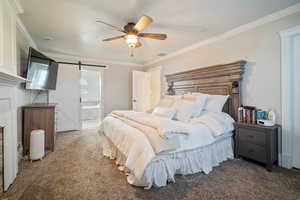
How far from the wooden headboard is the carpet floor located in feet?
3.72

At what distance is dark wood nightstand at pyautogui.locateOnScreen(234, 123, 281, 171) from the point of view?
223 centimetres

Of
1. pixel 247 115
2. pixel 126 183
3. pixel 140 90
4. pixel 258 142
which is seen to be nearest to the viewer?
pixel 126 183

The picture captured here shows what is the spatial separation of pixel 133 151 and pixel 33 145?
2036 millimetres

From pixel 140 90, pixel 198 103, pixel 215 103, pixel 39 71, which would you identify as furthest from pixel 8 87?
pixel 140 90

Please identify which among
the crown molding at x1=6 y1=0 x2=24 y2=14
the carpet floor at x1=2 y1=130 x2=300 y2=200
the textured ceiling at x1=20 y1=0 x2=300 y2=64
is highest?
the textured ceiling at x1=20 y1=0 x2=300 y2=64

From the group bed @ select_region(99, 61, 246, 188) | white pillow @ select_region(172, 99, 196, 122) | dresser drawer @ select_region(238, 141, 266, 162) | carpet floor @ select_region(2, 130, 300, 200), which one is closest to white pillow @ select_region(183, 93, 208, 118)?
white pillow @ select_region(172, 99, 196, 122)

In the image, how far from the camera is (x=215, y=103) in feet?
9.77

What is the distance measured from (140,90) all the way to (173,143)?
4.06 metres

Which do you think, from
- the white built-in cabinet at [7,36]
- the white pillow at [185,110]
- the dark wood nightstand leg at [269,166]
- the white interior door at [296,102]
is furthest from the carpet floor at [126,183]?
the white built-in cabinet at [7,36]

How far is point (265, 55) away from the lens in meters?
2.58

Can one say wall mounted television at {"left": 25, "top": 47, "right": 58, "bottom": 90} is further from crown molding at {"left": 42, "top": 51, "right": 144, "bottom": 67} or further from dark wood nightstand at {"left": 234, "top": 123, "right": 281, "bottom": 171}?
dark wood nightstand at {"left": 234, "top": 123, "right": 281, "bottom": 171}

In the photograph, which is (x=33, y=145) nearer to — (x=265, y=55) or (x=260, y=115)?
(x=260, y=115)

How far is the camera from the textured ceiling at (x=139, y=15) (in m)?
2.14

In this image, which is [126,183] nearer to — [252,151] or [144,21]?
[252,151]
